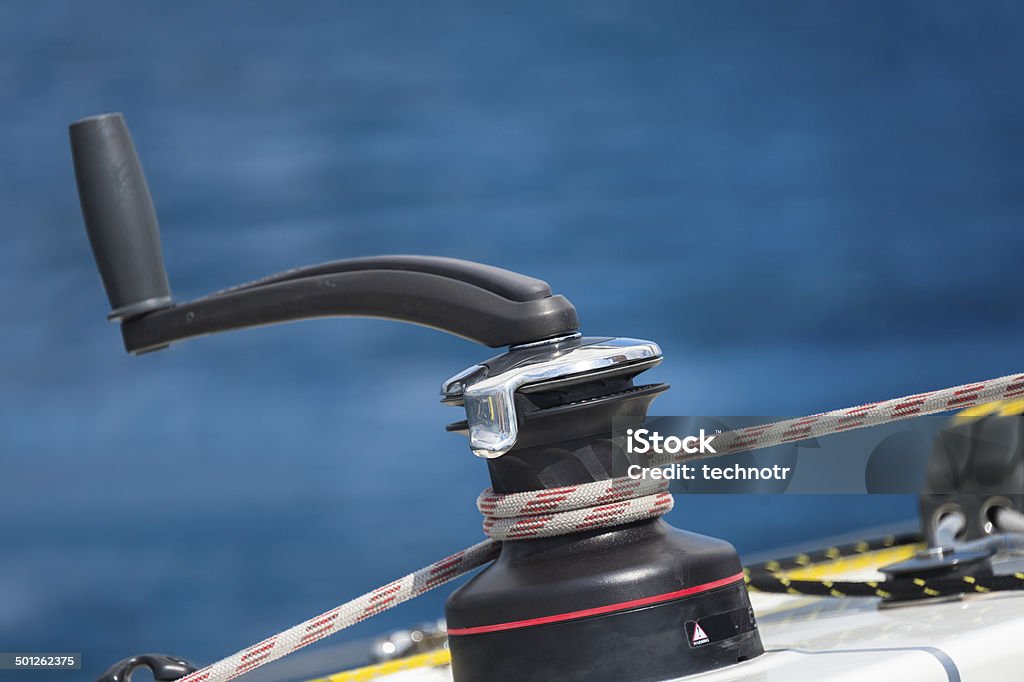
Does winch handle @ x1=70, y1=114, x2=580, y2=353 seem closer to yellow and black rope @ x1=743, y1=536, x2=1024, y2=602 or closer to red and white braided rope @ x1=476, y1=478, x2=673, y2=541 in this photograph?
red and white braided rope @ x1=476, y1=478, x2=673, y2=541

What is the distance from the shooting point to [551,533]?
0.68 m

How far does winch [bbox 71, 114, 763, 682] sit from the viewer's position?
658 mm

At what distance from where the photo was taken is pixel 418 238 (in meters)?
4.81

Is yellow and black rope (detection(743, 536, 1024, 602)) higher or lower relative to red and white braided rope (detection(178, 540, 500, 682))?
lower

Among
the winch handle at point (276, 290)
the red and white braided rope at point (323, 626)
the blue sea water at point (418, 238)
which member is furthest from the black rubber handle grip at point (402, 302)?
the blue sea water at point (418, 238)

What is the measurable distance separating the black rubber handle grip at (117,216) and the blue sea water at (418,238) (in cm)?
185

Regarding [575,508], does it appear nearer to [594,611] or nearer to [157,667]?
[594,611]

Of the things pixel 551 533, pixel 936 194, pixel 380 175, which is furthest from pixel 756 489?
pixel 936 194

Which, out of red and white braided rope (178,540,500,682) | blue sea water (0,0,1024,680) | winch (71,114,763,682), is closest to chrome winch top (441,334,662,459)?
winch (71,114,763,682)

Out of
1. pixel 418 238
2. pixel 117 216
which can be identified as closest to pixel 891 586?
pixel 117 216

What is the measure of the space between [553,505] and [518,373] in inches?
2.9

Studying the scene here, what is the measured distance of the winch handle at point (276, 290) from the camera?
2.30 ft

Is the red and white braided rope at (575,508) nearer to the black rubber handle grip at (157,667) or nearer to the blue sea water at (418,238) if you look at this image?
the black rubber handle grip at (157,667)

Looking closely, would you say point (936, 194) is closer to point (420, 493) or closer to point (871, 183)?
point (871, 183)
